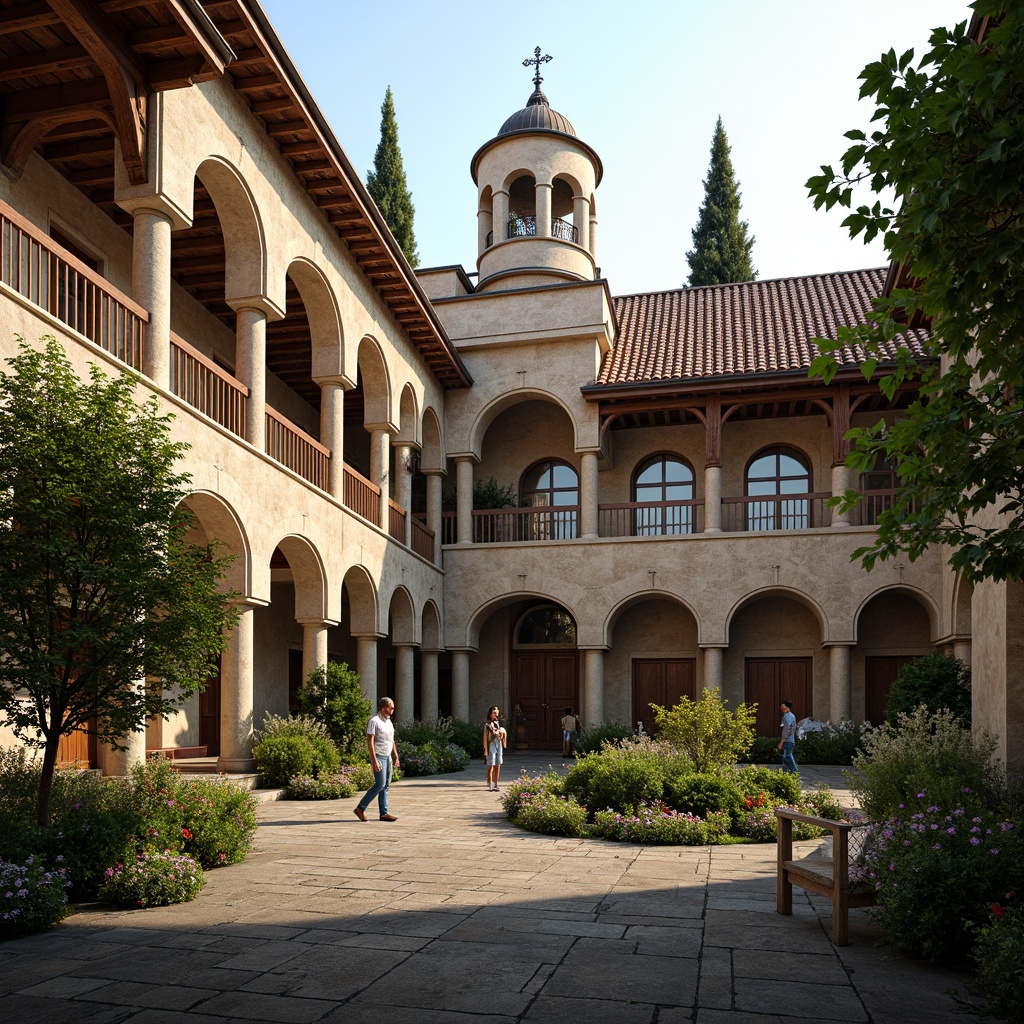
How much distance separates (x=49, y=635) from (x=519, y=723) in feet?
65.8

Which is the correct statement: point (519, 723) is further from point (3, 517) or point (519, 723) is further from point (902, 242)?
point (902, 242)

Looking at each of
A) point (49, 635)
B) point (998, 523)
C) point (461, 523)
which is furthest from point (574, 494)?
point (49, 635)

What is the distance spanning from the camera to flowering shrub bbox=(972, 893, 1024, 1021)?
5023 millimetres

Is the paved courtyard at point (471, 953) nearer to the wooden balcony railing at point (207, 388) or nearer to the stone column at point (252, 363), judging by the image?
the wooden balcony railing at point (207, 388)

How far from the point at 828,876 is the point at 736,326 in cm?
2246

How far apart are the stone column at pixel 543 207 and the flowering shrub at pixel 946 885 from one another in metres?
22.8

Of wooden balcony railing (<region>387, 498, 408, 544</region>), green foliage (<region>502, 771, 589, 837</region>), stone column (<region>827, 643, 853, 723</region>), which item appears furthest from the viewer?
stone column (<region>827, 643, 853, 723</region>)

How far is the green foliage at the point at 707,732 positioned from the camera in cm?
1320

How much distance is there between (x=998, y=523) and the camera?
11.7 metres

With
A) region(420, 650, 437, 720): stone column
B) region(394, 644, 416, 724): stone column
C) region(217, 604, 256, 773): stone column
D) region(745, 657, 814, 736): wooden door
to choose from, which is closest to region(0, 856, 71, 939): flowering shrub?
region(217, 604, 256, 773): stone column

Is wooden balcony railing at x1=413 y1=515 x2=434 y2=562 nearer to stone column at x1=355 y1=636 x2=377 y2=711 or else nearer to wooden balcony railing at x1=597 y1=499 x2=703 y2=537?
stone column at x1=355 y1=636 x2=377 y2=711

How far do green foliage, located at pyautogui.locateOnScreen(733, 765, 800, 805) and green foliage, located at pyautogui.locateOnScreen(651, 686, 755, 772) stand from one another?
313 millimetres

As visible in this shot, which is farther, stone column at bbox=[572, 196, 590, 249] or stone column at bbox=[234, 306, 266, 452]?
stone column at bbox=[572, 196, 590, 249]

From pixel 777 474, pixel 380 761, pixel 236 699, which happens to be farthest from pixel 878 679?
pixel 236 699
